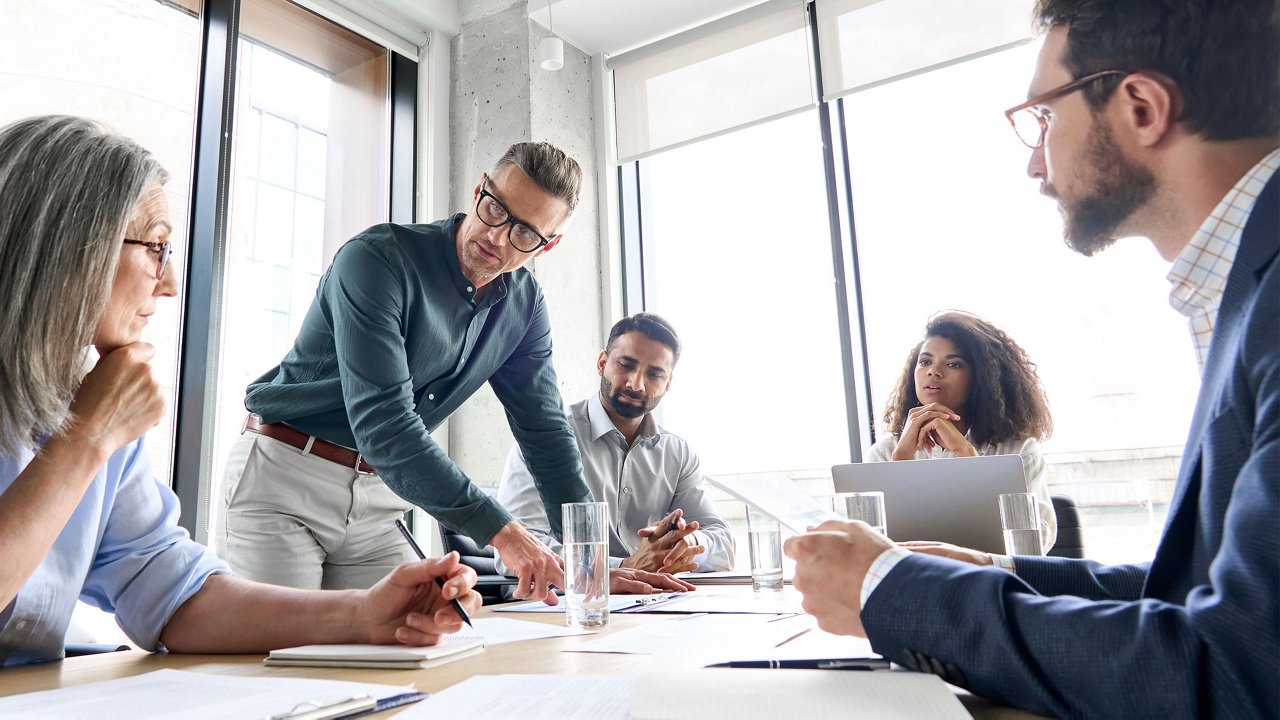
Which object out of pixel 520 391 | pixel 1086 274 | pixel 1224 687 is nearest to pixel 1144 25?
pixel 1224 687

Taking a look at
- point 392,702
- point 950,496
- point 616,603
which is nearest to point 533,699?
point 392,702

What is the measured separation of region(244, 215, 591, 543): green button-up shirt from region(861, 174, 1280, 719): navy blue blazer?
999 millimetres

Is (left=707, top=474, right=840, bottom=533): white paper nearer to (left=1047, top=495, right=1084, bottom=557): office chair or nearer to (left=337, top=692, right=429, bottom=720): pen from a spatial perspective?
(left=337, top=692, right=429, bottom=720): pen

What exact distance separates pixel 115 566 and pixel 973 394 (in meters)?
2.52

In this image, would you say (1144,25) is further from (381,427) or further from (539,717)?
(381,427)

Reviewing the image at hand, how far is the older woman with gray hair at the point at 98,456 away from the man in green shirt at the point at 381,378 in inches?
25.5

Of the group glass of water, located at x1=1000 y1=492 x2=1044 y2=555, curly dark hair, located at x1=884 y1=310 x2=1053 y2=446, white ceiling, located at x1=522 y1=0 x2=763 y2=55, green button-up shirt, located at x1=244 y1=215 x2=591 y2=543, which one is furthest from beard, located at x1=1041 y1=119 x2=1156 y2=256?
A: white ceiling, located at x1=522 y1=0 x2=763 y2=55

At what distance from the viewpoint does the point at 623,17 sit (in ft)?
12.8

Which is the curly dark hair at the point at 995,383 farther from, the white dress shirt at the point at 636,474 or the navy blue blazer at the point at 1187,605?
the navy blue blazer at the point at 1187,605

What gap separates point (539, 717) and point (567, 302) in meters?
3.25

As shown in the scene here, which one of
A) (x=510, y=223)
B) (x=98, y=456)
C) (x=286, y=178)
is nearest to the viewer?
(x=98, y=456)

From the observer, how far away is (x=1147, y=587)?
2.39 ft

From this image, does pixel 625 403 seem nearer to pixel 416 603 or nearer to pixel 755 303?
pixel 755 303

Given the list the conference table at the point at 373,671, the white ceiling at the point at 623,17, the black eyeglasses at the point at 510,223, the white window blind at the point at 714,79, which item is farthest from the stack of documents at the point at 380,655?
the white ceiling at the point at 623,17
